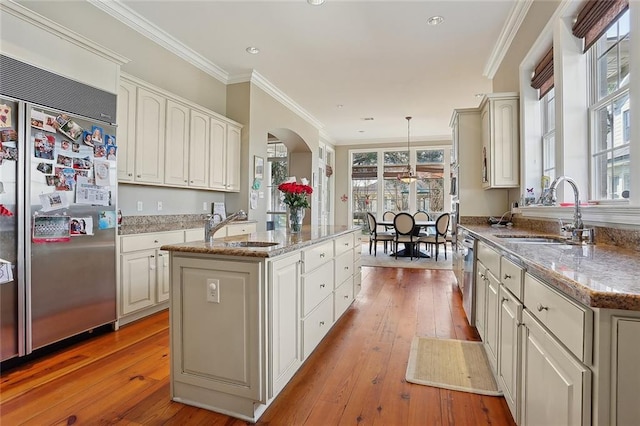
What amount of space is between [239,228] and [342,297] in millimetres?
1946

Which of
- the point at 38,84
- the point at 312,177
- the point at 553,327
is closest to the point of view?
the point at 553,327

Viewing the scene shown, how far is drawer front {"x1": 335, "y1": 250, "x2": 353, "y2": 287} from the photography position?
290 centimetres

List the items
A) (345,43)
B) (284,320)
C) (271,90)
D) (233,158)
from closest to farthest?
1. (284,320)
2. (345,43)
3. (233,158)
4. (271,90)

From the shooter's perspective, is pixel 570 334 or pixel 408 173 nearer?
pixel 570 334

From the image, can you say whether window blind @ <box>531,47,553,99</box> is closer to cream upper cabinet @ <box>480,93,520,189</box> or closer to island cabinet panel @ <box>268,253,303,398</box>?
cream upper cabinet @ <box>480,93,520,189</box>

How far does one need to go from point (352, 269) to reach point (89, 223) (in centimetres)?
239

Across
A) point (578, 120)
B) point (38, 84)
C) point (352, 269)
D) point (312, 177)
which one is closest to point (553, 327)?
point (578, 120)

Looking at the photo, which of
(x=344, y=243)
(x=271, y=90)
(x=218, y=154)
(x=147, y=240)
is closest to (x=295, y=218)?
(x=344, y=243)

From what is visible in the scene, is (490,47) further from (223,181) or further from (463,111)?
(223,181)

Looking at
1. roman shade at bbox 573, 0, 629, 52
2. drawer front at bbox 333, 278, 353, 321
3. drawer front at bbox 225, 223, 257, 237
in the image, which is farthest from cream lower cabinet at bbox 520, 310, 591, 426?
drawer front at bbox 225, 223, 257, 237

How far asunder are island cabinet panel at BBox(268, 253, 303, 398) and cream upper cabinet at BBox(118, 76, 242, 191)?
86.1 inches

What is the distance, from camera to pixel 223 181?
14.9 feet

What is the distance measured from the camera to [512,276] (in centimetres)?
159

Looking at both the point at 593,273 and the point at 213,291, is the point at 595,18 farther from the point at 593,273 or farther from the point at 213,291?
the point at 213,291
